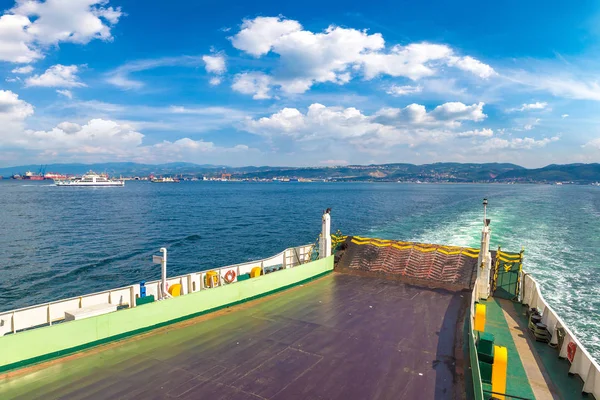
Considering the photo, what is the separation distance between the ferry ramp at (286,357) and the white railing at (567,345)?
102 inches

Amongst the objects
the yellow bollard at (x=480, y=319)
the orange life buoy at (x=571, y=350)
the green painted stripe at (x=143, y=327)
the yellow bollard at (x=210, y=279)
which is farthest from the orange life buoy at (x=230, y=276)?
the orange life buoy at (x=571, y=350)

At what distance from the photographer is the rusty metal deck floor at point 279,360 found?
8.16 m

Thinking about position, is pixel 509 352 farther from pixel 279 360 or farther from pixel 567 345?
pixel 279 360

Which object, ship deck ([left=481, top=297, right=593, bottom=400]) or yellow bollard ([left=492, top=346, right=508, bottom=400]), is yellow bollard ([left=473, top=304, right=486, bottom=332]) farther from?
yellow bollard ([left=492, top=346, right=508, bottom=400])

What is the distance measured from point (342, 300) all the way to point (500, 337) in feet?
19.4

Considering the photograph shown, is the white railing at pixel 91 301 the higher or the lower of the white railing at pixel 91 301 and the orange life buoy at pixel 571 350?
the higher

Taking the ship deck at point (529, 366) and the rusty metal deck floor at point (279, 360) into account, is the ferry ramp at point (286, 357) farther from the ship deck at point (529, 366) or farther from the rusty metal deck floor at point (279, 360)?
the ship deck at point (529, 366)

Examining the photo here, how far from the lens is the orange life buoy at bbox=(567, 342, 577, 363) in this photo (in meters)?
9.62

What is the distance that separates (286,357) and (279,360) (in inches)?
9.9

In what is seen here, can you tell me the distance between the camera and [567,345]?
10133mm

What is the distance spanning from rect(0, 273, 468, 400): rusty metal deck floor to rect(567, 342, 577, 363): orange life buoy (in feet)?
10.0

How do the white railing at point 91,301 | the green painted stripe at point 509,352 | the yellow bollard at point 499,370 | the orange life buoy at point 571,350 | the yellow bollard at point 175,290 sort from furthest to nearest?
the yellow bollard at point 175,290 < the white railing at point 91,301 < the orange life buoy at point 571,350 < the green painted stripe at point 509,352 < the yellow bollard at point 499,370

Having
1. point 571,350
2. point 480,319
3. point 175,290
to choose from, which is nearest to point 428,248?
point 480,319

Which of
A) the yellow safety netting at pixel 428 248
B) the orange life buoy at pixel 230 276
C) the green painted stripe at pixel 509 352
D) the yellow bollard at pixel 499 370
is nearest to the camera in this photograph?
the yellow bollard at pixel 499 370
